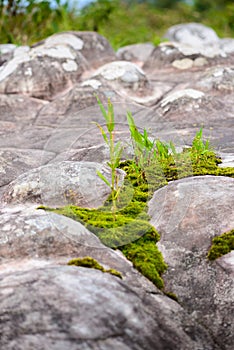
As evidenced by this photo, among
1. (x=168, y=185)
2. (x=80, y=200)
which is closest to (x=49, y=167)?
(x=80, y=200)

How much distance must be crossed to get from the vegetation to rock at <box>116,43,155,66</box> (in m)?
4.10

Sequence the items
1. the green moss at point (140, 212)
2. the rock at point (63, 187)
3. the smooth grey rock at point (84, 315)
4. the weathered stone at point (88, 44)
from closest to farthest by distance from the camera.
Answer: the smooth grey rock at point (84, 315) < the green moss at point (140, 212) < the rock at point (63, 187) < the weathered stone at point (88, 44)

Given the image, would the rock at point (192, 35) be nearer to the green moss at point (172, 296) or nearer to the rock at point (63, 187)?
the rock at point (63, 187)

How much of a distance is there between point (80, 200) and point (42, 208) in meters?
0.23

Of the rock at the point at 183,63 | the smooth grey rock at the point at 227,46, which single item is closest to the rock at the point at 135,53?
the rock at the point at 183,63

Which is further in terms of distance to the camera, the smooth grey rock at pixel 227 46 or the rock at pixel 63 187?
the smooth grey rock at pixel 227 46

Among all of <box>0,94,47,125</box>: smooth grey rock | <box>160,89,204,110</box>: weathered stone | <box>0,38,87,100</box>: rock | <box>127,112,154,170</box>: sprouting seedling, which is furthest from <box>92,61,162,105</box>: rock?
<box>127,112,154,170</box>: sprouting seedling

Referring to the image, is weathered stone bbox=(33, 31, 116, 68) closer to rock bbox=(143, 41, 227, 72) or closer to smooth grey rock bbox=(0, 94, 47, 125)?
rock bbox=(143, 41, 227, 72)

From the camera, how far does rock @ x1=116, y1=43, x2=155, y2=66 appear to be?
7.64m

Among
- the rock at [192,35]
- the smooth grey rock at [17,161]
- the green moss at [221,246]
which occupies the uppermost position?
the green moss at [221,246]

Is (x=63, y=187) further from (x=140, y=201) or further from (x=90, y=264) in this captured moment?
(x=90, y=264)

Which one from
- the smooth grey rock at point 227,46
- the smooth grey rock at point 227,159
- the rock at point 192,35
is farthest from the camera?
the rock at point 192,35

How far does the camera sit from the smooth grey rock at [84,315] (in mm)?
1915

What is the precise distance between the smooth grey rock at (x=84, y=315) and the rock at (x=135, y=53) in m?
5.63
